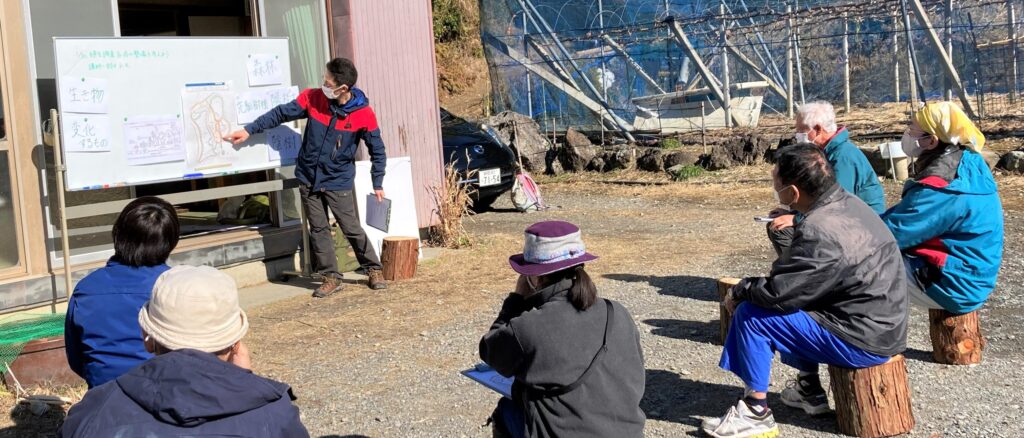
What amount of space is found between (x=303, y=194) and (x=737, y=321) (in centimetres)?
429

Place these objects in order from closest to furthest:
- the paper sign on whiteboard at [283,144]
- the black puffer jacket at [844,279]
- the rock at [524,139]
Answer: the black puffer jacket at [844,279] < the paper sign on whiteboard at [283,144] < the rock at [524,139]

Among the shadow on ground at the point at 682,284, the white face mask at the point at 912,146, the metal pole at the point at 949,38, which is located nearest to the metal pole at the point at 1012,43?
the metal pole at the point at 949,38

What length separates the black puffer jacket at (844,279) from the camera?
14.5ft

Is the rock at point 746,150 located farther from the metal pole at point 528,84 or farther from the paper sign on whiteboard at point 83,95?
the paper sign on whiteboard at point 83,95

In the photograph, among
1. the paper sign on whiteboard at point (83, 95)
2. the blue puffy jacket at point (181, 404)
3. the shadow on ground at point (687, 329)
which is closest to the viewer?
the blue puffy jacket at point (181, 404)

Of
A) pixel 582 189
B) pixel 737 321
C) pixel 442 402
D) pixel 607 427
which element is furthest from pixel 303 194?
pixel 582 189

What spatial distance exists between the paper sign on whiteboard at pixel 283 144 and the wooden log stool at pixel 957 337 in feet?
16.4

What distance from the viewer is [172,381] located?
8.24ft

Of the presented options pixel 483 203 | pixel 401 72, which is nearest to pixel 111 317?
pixel 401 72

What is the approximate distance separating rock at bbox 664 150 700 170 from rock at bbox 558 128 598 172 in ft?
4.79

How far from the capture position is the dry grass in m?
9.78

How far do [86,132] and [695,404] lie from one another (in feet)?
14.4

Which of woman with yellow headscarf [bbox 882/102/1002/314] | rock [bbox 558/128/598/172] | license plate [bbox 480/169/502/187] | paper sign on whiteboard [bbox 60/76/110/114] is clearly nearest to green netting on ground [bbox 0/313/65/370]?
paper sign on whiteboard [bbox 60/76/110/114]

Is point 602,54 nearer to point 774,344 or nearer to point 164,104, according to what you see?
point 164,104
